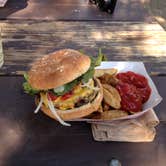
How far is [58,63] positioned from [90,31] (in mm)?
700

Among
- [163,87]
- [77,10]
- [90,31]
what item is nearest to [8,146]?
[163,87]

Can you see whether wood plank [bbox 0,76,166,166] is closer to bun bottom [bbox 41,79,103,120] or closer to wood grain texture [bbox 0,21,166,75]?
bun bottom [bbox 41,79,103,120]

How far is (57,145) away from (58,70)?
0.21m

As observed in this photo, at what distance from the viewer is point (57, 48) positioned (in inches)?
63.5

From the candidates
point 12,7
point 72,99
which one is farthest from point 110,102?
point 12,7

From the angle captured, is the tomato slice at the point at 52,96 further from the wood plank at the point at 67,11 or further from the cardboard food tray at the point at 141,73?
the wood plank at the point at 67,11

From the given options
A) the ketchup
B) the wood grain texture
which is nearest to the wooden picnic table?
the wood grain texture

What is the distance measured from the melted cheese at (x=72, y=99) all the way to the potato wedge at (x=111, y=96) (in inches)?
2.7

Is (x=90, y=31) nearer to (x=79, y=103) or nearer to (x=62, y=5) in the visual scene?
(x=62, y=5)

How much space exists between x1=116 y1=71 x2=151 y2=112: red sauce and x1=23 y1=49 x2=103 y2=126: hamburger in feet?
0.28

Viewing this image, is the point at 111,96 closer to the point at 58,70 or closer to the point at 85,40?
the point at 58,70

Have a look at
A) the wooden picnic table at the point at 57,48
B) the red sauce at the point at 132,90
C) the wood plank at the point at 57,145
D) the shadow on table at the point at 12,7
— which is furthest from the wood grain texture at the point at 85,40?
the wood plank at the point at 57,145

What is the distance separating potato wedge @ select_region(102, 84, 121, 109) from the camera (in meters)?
1.15

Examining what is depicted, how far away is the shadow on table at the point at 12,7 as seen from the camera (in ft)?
6.18
